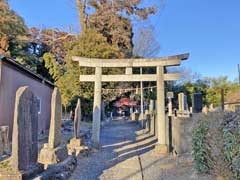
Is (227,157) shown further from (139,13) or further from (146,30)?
(146,30)

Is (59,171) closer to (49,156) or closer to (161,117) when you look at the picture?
(49,156)

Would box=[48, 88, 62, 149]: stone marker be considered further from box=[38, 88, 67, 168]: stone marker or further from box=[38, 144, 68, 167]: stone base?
box=[38, 144, 68, 167]: stone base

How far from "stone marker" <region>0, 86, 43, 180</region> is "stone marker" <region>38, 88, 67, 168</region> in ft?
5.14

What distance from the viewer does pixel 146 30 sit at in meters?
37.1

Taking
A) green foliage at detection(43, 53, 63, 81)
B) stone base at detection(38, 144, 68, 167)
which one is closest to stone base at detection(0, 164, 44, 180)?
stone base at detection(38, 144, 68, 167)

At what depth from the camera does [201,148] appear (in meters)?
6.96

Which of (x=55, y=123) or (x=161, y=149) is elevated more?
(x=55, y=123)

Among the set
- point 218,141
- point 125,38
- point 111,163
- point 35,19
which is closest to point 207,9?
point 125,38

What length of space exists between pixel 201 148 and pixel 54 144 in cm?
412

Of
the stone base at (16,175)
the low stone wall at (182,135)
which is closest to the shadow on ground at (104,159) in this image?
the low stone wall at (182,135)

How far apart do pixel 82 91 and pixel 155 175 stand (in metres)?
17.1

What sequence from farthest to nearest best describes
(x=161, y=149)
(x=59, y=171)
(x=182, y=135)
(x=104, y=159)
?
(x=161, y=149) < (x=182, y=135) < (x=104, y=159) < (x=59, y=171)

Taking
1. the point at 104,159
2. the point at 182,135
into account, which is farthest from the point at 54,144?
the point at 182,135

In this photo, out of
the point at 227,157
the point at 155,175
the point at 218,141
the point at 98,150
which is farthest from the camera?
the point at 98,150
